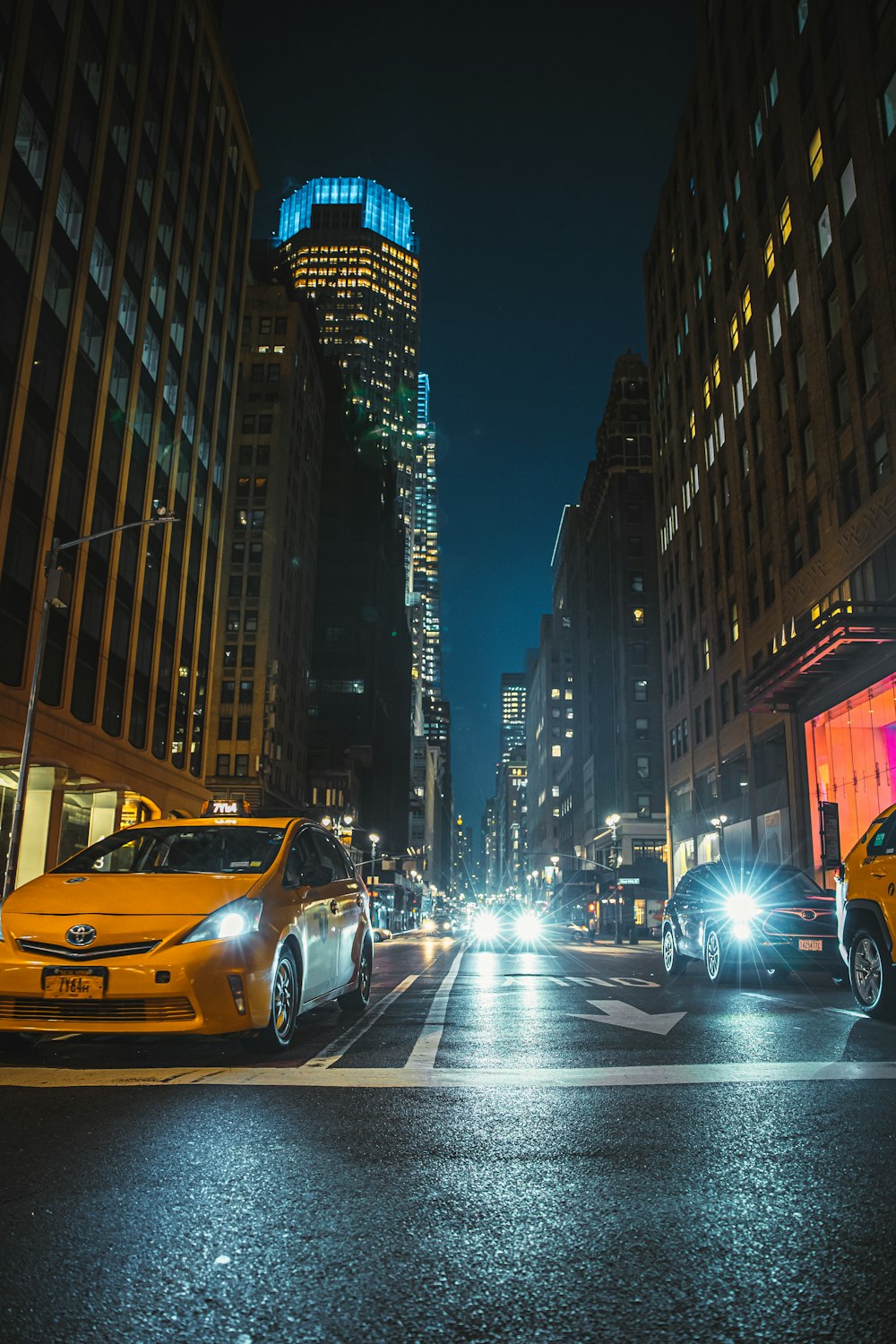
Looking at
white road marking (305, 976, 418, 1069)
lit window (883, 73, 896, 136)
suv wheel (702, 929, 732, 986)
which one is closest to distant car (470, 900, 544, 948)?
suv wheel (702, 929, 732, 986)

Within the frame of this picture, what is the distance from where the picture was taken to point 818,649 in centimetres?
2961

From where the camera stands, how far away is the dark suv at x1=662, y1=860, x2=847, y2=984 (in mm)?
12336

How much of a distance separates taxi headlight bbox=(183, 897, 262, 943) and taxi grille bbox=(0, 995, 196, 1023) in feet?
1.36

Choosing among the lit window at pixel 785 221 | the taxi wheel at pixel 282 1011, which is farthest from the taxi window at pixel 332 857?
the lit window at pixel 785 221

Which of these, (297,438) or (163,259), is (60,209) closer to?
(163,259)

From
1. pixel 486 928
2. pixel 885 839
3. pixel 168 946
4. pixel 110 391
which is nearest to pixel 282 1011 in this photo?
pixel 168 946

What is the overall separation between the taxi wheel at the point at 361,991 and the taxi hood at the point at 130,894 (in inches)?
113

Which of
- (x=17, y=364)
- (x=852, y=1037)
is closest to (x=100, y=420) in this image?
(x=17, y=364)

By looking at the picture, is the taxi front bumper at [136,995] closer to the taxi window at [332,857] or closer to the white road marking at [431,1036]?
the white road marking at [431,1036]

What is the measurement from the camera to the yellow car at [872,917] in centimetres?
809

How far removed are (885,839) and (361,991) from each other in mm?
5343

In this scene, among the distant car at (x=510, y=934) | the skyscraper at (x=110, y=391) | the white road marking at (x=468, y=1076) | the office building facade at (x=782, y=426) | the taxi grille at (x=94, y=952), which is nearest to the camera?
the white road marking at (x=468, y=1076)

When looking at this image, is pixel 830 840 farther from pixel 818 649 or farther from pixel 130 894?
pixel 818 649

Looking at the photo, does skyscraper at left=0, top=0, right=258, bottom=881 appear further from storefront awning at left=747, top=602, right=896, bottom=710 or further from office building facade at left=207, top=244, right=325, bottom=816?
office building facade at left=207, top=244, right=325, bottom=816
